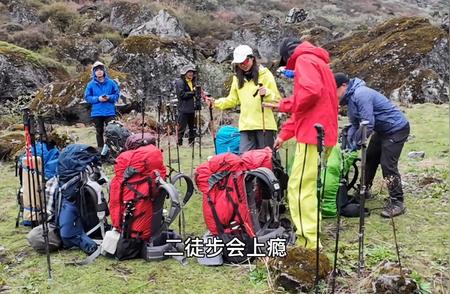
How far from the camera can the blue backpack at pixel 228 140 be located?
667 cm

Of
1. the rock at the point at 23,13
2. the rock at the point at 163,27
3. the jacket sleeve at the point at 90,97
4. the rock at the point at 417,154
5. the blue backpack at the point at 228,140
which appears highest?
the rock at the point at 23,13

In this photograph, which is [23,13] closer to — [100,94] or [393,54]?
[393,54]

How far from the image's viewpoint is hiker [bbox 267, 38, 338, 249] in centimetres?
441

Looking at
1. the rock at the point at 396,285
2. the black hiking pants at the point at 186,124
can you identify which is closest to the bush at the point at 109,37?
the black hiking pants at the point at 186,124

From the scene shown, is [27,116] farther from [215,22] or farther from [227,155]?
[215,22]

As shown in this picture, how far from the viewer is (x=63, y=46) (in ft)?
70.8

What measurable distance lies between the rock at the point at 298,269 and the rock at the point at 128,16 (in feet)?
77.4

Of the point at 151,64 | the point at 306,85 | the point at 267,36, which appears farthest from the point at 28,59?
the point at 267,36

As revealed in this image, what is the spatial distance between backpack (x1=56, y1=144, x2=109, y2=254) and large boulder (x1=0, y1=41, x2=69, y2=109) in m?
10.3

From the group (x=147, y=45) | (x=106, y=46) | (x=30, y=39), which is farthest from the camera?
(x=106, y=46)

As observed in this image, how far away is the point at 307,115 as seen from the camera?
14.9 ft

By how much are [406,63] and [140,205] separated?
37.4 ft

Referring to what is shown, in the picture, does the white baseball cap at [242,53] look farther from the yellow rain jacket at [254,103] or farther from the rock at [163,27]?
the rock at [163,27]

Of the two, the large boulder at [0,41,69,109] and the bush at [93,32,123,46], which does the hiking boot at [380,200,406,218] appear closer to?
the large boulder at [0,41,69,109]
